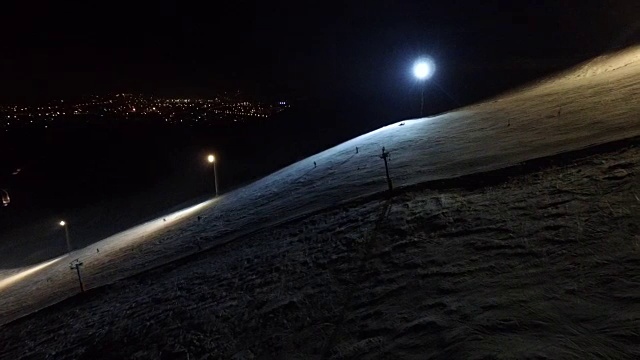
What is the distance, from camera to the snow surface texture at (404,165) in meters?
9.80

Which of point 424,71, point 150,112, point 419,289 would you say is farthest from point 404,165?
point 150,112

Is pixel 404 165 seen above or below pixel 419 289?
above

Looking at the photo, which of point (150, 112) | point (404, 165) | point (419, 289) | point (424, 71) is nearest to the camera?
point (419, 289)

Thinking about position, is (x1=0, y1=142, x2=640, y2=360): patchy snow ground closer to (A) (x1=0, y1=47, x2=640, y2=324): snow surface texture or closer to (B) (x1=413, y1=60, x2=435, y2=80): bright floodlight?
(A) (x1=0, y1=47, x2=640, y2=324): snow surface texture

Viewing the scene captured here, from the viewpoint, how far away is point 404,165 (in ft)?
40.1

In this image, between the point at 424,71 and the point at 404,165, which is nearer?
the point at 404,165

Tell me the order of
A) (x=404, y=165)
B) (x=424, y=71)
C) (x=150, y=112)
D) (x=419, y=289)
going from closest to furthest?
(x=419, y=289), (x=404, y=165), (x=424, y=71), (x=150, y=112)

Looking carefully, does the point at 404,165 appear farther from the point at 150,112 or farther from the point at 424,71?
the point at 150,112

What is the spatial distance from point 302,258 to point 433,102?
1374 inches

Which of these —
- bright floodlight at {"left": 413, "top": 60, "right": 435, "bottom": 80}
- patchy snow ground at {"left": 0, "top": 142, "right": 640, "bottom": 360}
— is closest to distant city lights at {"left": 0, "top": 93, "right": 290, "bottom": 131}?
bright floodlight at {"left": 413, "top": 60, "right": 435, "bottom": 80}

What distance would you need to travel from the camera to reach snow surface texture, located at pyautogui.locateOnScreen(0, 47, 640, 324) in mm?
9797

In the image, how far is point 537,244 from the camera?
5.24m

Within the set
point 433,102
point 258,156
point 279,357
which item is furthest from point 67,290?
point 433,102

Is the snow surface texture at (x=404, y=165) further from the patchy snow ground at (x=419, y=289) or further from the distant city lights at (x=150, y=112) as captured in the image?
the distant city lights at (x=150, y=112)
